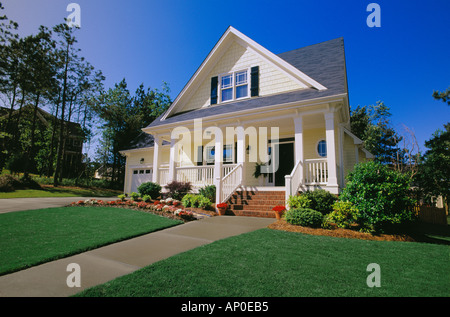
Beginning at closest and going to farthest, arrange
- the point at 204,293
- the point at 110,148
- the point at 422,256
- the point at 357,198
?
the point at 204,293 < the point at 422,256 < the point at 357,198 < the point at 110,148

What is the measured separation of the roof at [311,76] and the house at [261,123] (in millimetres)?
41

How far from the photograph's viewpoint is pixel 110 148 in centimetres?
2920

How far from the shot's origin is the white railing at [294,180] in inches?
309

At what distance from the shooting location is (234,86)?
1245 centimetres

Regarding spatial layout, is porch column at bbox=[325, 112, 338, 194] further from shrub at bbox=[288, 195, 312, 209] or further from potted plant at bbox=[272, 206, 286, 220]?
potted plant at bbox=[272, 206, 286, 220]

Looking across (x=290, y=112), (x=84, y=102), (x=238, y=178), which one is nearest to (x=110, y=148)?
(x=84, y=102)

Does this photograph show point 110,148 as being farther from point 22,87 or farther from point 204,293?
point 204,293

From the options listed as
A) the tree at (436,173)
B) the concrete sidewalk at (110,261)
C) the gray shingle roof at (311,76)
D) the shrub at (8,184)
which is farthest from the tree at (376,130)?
the shrub at (8,184)

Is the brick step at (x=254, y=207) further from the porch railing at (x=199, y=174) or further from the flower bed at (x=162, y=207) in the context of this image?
the porch railing at (x=199, y=174)

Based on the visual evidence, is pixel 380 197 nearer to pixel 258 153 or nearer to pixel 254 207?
pixel 254 207

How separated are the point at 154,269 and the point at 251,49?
11.6 metres

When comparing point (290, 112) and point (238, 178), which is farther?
point (238, 178)

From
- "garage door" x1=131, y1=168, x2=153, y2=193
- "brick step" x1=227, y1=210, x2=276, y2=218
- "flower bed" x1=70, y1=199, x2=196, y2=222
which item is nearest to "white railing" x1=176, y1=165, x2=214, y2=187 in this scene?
"flower bed" x1=70, y1=199, x2=196, y2=222

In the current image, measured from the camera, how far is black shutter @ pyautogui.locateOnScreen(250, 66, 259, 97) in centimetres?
1155
